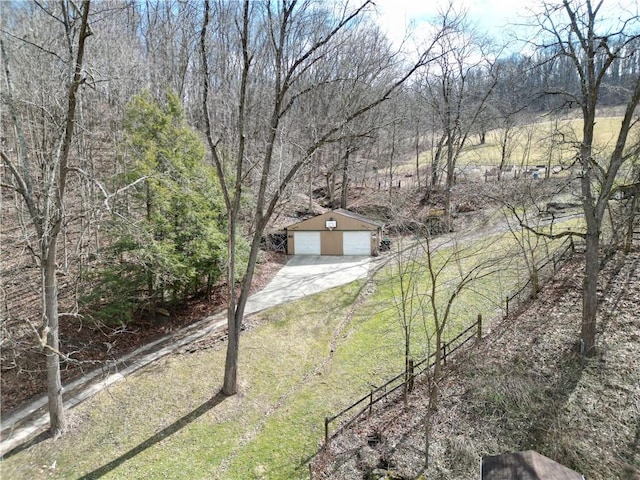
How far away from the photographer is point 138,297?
13.6 m

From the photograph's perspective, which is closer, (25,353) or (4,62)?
(4,62)

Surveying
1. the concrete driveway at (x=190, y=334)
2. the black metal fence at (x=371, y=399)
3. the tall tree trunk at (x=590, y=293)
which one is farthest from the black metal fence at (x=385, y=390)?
the concrete driveway at (x=190, y=334)

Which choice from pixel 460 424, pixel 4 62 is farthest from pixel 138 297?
pixel 460 424

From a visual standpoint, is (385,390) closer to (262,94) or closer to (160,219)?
(160,219)

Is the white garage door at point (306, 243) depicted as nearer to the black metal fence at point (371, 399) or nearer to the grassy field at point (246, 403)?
the grassy field at point (246, 403)

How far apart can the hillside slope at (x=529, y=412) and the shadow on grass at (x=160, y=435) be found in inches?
136

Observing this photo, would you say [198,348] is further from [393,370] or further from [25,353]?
[393,370]

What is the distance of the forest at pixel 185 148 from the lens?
834 centimetres

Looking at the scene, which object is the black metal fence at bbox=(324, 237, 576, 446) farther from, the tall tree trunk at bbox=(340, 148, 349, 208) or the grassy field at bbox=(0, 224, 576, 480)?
the tall tree trunk at bbox=(340, 148, 349, 208)

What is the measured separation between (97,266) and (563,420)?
46.9 feet

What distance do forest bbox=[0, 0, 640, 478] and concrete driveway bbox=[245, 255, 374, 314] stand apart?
1434mm

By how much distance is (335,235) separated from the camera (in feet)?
75.7

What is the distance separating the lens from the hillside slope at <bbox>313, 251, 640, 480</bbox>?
7.21m

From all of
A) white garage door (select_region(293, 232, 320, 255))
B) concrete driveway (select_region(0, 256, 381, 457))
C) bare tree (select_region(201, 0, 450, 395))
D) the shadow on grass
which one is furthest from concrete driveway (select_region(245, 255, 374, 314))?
the shadow on grass
